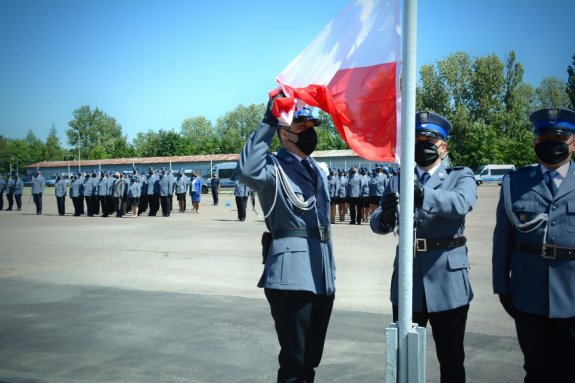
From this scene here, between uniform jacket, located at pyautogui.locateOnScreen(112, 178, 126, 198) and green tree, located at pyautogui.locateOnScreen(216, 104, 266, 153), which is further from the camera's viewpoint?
green tree, located at pyautogui.locateOnScreen(216, 104, 266, 153)

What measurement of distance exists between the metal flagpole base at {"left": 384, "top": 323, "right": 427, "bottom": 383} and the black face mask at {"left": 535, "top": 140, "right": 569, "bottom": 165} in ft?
5.17

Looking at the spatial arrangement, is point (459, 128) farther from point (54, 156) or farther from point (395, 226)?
point (54, 156)

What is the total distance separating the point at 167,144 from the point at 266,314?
8991cm

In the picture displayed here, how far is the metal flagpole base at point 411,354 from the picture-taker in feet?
9.46

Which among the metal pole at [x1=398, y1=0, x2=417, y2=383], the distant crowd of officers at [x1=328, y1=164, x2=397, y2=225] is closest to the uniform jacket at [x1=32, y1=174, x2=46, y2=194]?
the distant crowd of officers at [x1=328, y1=164, x2=397, y2=225]

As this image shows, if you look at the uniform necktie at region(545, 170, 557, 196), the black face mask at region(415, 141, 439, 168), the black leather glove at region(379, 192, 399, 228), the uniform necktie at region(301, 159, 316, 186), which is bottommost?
the black leather glove at region(379, 192, 399, 228)

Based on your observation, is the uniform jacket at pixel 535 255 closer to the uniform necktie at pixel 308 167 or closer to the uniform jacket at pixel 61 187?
the uniform necktie at pixel 308 167

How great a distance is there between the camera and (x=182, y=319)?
6.90 m

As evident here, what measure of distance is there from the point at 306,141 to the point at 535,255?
1.66 meters

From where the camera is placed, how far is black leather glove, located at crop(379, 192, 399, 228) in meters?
3.47

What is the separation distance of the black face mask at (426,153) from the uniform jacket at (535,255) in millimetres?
536

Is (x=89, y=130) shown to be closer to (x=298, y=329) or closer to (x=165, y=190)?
(x=165, y=190)

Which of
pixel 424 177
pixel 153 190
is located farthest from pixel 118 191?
pixel 424 177

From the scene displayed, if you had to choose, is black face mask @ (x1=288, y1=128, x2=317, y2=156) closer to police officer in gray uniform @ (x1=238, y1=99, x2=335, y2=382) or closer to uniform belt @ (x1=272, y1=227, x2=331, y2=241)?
police officer in gray uniform @ (x1=238, y1=99, x2=335, y2=382)
